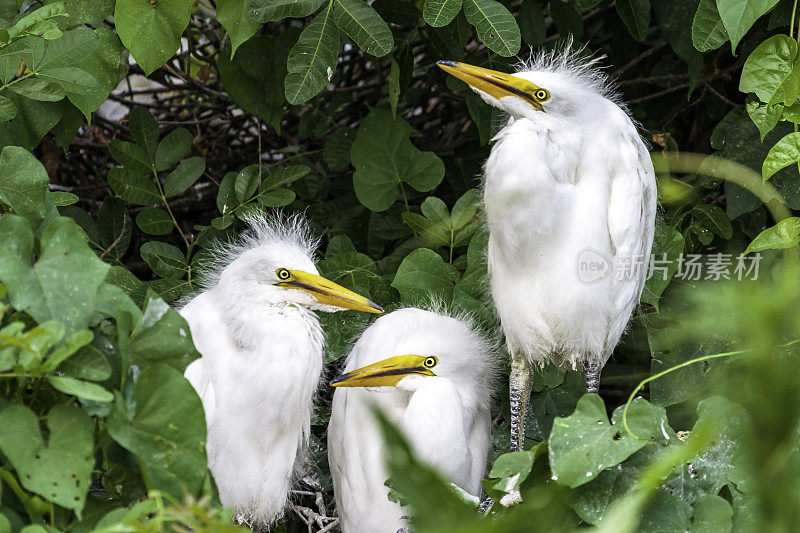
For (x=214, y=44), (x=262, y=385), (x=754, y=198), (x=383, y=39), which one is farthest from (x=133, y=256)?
(x=754, y=198)

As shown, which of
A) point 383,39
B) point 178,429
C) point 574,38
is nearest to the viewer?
point 178,429

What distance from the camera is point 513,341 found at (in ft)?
6.64

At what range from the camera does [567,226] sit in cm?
186

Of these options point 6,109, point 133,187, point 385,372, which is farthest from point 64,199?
point 385,372

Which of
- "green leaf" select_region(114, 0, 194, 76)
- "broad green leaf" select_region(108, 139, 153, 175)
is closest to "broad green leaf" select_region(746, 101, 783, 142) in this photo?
"green leaf" select_region(114, 0, 194, 76)

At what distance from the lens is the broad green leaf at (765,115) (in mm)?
1700

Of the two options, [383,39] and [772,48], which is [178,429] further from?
[772,48]

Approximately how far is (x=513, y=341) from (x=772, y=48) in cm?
82

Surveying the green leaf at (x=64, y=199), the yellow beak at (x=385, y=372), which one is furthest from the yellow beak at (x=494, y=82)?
the green leaf at (x=64, y=199)

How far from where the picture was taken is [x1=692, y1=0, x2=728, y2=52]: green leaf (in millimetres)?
1829

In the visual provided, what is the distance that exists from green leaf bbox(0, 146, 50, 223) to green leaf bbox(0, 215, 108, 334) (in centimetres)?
18

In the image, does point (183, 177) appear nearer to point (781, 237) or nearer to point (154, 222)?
point (154, 222)

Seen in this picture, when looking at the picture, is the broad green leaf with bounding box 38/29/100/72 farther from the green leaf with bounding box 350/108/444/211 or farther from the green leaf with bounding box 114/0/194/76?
the green leaf with bounding box 350/108/444/211

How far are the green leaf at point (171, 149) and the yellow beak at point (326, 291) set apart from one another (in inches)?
23.3
